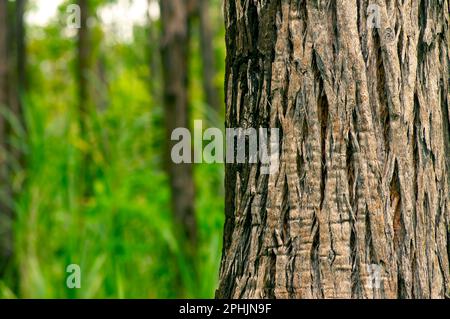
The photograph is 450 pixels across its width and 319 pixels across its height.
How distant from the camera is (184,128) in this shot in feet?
16.7

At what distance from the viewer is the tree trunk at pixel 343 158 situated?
189 cm

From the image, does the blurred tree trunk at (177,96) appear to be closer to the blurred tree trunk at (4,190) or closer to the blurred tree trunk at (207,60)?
the blurred tree trunk at (4,190)

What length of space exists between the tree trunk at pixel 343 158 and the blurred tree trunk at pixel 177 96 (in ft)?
10.2

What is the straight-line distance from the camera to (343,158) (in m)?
1.89

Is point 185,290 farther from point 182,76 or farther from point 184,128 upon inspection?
point 182,76

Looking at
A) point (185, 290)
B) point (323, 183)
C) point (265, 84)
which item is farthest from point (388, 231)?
point (185, 290)

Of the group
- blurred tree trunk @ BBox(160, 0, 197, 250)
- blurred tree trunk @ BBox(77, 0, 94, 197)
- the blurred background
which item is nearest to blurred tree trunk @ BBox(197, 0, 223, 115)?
blurred tree trunk @ BBox(77, 0, 94, 197)

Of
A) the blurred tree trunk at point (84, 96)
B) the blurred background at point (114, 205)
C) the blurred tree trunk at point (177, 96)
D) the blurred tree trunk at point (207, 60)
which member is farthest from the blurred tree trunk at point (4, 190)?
the blurred tree trunk at point (207, 60)

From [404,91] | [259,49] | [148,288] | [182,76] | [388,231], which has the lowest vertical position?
[148,288]

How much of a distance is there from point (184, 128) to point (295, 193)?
3.23 metres

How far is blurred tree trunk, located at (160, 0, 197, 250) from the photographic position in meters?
5.09

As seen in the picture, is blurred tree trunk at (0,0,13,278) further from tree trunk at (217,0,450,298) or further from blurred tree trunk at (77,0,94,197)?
tree trunk at (217,0,450,298)

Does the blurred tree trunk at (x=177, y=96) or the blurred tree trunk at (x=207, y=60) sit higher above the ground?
the blurred tree trunk at (x=207, y=60)
